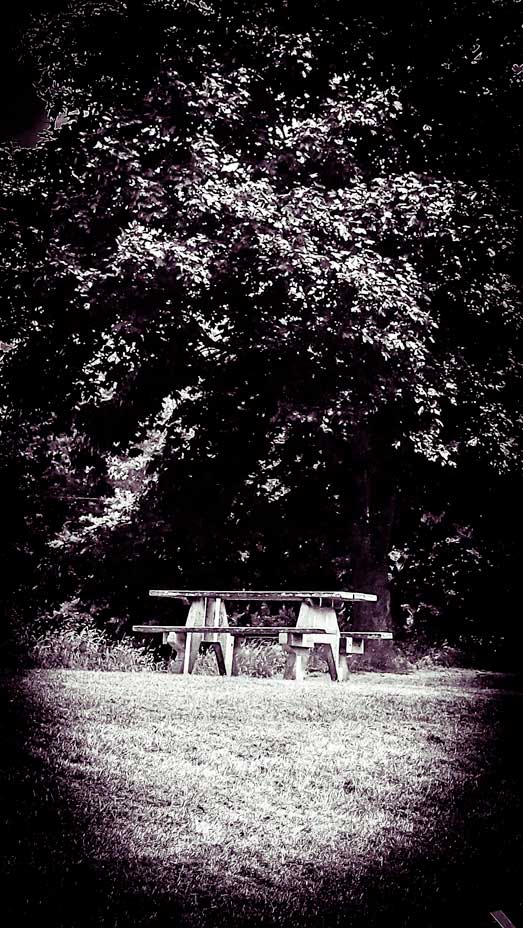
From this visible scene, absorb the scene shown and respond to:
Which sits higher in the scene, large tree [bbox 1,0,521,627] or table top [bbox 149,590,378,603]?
large tree [bbox 1,0,521,627]

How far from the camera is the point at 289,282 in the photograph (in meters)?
6.18

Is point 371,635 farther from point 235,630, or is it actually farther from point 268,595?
point 235,630

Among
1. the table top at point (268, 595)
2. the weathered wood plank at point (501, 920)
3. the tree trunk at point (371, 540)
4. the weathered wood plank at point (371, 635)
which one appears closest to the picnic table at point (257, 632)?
the table top at point (268, 595)

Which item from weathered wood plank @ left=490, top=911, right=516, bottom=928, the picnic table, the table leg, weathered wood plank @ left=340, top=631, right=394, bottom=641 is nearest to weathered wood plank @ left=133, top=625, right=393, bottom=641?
the picnic table

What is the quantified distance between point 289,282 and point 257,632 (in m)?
2.18

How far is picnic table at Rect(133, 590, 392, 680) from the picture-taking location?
576 cm

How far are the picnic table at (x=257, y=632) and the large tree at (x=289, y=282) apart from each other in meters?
0.22

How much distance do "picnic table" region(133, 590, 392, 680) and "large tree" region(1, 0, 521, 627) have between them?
22cm

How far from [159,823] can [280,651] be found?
5.96 feet

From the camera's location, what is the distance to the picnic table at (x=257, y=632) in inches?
227

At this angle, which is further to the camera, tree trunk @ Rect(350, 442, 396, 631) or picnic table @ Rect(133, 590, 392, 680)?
tree trunk @ Rect(350, 442, 396, 631)

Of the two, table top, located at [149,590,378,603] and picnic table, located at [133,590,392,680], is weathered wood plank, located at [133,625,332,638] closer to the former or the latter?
picnic table, located at [133,590,392,680]

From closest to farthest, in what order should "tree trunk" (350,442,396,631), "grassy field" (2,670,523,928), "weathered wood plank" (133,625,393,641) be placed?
"grassy field" (2,670,523,928) → "weathered wood plank" (133,625,393,641) → "tree trunk" (350,442,396,631)

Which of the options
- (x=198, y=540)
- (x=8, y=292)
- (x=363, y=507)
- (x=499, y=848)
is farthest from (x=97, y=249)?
(x=499, y=848)
